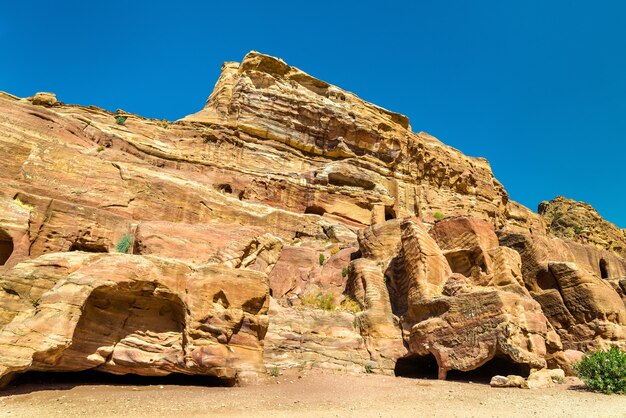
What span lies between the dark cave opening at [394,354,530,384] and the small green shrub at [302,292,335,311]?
12.2 feet

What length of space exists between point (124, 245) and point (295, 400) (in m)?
10.7

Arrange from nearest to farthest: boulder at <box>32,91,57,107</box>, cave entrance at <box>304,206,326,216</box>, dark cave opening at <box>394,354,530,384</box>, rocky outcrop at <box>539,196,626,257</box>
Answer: dark cave opening at <box>394,354,530,384</box> → boulder at <box>32,91,57,107</box> → cave entrance at <box>304,206,326,216</box> → rocky outcrop at <box>539,196,626,257</box>

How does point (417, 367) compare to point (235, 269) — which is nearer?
point (235, 269)

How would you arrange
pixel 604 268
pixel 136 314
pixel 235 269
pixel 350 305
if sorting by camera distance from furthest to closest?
pixel 604 268 → pixel 350 305 → pixel 235 269 → pixel 136 314

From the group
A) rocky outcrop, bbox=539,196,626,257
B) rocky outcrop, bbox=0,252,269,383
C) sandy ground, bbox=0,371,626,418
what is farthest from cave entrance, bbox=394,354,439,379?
rocky outcrop, bbox=539,196,626,257

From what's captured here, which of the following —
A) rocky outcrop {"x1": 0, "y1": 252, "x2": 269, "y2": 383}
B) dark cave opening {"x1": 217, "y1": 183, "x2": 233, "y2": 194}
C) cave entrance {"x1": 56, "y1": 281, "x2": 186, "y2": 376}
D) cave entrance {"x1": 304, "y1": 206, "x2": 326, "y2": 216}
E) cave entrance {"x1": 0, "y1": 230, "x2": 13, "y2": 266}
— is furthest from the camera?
cave entrance {"x1": 304, "y1": 206, "x2": 326, "y2": 216}

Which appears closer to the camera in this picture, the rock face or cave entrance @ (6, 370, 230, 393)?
cave entrance @ (6, 370, 230, 393)

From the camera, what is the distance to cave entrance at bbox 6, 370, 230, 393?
10242 mm

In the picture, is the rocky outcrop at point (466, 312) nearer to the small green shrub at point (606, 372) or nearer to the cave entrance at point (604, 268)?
the small green shrub at point (606, 372)

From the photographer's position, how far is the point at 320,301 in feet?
61.8

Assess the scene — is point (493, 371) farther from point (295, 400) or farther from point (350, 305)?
point (295, 400)

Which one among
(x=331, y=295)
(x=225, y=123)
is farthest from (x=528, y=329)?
(x=225, y=123)

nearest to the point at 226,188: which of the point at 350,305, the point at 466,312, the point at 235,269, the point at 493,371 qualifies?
the point at 350,305

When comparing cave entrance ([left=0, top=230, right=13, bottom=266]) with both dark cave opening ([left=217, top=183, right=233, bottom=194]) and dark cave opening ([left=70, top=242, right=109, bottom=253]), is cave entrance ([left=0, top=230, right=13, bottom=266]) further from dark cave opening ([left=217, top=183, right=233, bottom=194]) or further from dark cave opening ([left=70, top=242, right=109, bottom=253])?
dark cave opening ([left=217, top=183, right=233, bottom=194])
